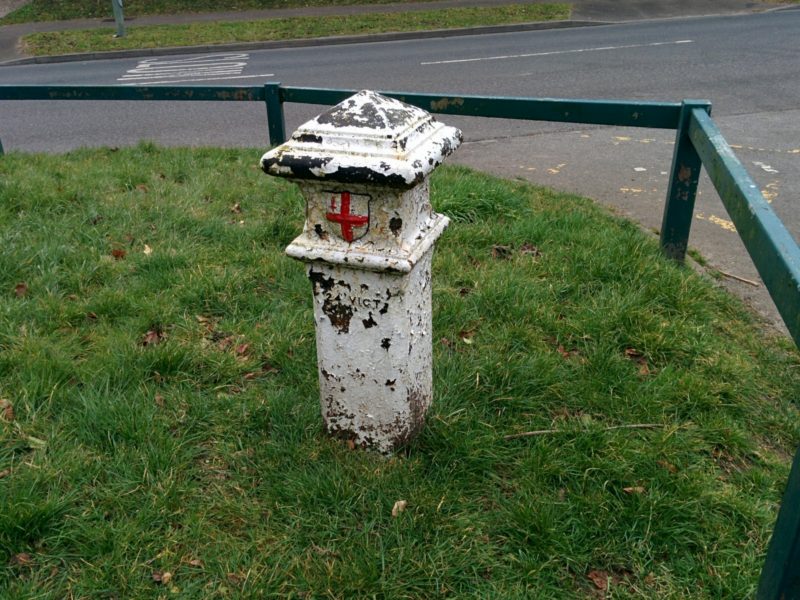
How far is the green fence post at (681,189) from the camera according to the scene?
13.3 ft

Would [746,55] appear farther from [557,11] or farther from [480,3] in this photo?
[480,3]

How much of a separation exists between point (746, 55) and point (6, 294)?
Answer: 1203 centimetres

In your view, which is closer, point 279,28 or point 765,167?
point 765,167

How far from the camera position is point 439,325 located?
353 centimetres

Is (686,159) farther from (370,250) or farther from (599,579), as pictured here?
(599,579)

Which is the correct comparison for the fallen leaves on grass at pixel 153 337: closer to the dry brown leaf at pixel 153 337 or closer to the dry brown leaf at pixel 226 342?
the dry brown leaf at pixel 153 337

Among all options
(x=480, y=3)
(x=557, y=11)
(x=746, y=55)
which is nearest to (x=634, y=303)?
(x=746, y=55)

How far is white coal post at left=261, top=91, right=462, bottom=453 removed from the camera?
219 centimetres

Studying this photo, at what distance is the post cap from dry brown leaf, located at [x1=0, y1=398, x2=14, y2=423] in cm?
151

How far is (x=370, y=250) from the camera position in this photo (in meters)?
2.29

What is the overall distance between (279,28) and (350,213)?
16.7m

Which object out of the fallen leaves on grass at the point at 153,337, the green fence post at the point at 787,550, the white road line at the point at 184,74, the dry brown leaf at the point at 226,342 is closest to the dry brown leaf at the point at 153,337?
the fallen leaves on grass at the point at 153,337

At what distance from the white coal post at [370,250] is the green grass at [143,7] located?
20.2m

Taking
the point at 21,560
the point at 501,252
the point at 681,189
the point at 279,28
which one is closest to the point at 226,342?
the point at 21,560
